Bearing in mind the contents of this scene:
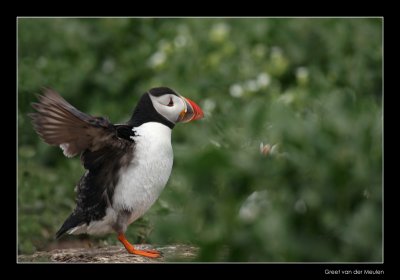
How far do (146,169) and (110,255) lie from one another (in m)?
0.57

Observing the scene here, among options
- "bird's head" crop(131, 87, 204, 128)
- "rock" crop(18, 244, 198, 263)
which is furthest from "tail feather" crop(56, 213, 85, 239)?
"bird's head" crop(131, 87, 204, 128)

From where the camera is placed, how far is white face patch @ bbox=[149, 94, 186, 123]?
12.3 feet

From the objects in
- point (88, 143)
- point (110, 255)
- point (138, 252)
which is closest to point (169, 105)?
point (88, 143)

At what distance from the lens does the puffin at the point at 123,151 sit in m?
3.59

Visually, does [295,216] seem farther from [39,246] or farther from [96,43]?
[96,43]

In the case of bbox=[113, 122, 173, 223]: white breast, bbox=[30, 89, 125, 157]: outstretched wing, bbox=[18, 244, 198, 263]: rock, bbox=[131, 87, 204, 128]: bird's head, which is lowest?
bbox=[18, 244, 198, 263]: rock

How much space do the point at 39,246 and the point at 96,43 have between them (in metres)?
3.77

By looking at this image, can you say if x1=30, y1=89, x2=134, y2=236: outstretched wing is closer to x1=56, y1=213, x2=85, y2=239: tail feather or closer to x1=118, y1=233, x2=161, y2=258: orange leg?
x1=56, y1=213, x2=85, y2=239: tail feather

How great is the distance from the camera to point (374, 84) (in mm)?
7379

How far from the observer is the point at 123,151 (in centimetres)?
378

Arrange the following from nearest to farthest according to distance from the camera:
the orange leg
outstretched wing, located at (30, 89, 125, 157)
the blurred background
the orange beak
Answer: the blurred background < outstretched wing, located at (30, 89, 125, 157) < the orange beak < the orange leg

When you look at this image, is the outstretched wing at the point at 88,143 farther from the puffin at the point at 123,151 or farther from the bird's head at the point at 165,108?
the bird's head at the point at 165,108

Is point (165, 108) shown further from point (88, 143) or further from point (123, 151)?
point (88, 143)

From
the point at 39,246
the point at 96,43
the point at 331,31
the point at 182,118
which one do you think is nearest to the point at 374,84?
the point at 331,31
